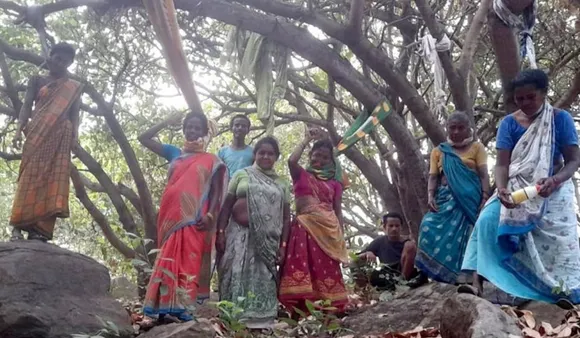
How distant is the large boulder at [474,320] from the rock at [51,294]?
1.95 meters

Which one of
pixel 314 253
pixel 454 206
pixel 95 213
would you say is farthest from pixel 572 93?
pixel 95 213

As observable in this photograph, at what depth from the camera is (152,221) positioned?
679cm

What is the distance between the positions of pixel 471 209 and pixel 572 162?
113cm

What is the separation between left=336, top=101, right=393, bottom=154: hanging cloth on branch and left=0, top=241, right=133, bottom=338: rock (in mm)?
2745

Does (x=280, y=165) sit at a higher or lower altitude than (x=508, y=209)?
higher

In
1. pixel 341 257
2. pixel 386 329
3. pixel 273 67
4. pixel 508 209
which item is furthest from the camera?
Answer: pixel 273 67

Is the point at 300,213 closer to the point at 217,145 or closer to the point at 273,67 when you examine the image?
the point at 273,67

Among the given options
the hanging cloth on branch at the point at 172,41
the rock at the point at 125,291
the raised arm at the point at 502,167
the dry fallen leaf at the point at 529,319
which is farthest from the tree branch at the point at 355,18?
the rock at the point at 125,291

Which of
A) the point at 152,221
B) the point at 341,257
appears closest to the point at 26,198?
the point at 152,221

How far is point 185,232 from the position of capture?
4.77 m

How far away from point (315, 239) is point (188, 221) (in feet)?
3.69

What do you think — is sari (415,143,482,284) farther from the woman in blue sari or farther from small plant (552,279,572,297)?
small plant (552,279,572,297)

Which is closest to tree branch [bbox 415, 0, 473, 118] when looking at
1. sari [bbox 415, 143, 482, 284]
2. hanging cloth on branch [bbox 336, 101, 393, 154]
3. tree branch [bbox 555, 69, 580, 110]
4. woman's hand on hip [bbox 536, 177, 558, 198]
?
hanging cloth on branch [bbox 336, 101, 393, 154]

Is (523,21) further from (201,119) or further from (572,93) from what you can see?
(201,119)
